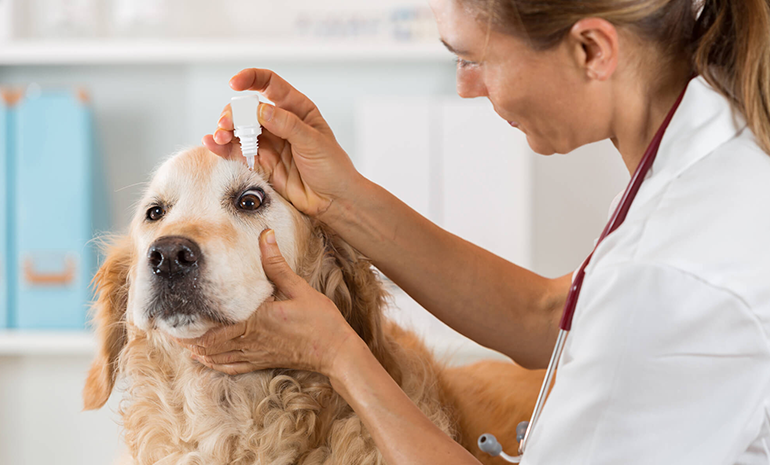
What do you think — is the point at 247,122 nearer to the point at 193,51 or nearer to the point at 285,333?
the point at 285,333

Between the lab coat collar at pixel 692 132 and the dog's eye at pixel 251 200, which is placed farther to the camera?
the dog's eye at pixel 251 200

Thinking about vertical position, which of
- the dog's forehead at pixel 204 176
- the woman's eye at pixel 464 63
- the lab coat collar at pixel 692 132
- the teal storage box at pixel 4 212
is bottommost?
the teal storage box at pixel 4 212

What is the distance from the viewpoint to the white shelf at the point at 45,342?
2012mm

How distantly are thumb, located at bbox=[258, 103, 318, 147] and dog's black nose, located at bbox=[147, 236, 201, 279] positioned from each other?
0.22m

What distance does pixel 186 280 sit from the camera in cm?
89

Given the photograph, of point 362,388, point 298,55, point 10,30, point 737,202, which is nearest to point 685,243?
point 737,202

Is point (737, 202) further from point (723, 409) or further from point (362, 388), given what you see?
point (362, 388)

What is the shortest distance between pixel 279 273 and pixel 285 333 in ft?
0.31

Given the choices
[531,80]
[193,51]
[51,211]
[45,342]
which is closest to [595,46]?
[531,80]

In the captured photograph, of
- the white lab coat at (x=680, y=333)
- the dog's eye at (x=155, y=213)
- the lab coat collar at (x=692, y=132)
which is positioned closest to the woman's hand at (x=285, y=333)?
the dog's eye at (x=155, y=213)

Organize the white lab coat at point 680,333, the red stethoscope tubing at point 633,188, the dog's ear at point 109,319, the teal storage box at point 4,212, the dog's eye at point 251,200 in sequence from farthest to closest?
1. the teal storage box at point 4,212
2. the dog's ear at point 109,319
3. the dog's eye at point 251,200
4. the red stethoscope tubing at point 633,188
5. the white lab coat at point 680,333

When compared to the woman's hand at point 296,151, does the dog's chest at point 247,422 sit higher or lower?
lower

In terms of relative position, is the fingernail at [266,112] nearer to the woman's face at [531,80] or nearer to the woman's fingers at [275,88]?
the woman's fingers at [275,88]

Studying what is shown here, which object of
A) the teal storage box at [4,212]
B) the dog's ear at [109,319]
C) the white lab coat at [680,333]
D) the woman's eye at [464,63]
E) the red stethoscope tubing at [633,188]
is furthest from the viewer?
the teal storage box at [4,212]
